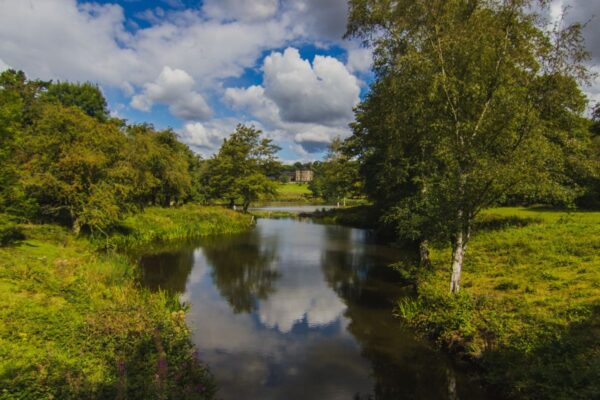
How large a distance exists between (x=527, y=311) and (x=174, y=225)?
33.8 metres

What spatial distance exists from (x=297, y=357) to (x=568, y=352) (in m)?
8.20

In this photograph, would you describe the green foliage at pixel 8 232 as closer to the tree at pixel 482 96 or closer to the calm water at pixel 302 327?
the calm water at pixel 302 327

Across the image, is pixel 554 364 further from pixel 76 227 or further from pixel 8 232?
pixel 76 227

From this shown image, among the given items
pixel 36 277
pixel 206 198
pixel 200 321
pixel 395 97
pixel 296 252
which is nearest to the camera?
pixel 36 277

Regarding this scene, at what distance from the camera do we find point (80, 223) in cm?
2650

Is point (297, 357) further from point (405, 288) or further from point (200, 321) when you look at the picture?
point (405, 288)

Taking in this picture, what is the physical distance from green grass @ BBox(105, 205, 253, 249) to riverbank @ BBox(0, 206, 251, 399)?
12.3m

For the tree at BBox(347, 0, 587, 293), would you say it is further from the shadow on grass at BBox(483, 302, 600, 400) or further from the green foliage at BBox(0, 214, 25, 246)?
the green foliage at BBox(0, 214, 25, 246)

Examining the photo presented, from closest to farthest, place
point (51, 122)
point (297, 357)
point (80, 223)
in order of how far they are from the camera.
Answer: point (297, 357)
point (51, 122)
point (80, 223)

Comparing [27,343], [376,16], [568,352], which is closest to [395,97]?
[376,16]

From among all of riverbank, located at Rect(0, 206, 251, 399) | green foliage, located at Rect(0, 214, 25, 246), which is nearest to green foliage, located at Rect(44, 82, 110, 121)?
green foliage, located at Rect(0, 214, 25, 246)

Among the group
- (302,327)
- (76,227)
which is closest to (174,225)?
(76,227)

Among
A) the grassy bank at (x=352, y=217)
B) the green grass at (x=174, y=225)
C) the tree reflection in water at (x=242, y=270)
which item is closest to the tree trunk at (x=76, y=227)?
the green grass at (x=174, y=225)

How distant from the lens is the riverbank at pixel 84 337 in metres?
7.31
